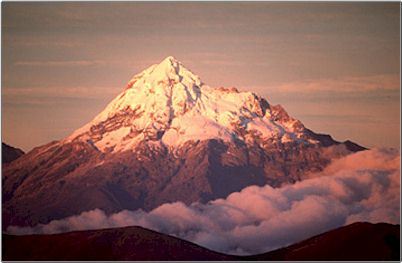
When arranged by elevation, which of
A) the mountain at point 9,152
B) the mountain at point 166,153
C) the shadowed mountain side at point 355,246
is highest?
the mountain at point 166,153

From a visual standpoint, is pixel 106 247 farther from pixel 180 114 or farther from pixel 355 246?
pixel 180 114

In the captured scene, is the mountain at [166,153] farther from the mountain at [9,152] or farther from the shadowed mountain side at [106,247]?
the shadowed mountain side at [106,247]

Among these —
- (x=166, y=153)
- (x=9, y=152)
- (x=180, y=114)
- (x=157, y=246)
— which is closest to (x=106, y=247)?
(x=157, y=246)

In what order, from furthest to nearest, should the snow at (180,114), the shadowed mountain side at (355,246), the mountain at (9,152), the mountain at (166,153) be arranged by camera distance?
1. the snow at (180,114)
2. the mountain at (166,153)
3. the mountain at (9,152)
4. the shadowed mountain side at (355,246)

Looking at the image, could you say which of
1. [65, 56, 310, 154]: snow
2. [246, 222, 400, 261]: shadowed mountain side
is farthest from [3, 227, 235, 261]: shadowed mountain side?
[65, 56, 310, 154]: snow

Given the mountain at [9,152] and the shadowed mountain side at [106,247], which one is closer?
the shadowed mountain side at [106,247]

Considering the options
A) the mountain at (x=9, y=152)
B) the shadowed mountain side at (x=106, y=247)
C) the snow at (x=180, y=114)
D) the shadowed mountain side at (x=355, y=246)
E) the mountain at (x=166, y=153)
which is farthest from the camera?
the snow at (x=180, y=114)

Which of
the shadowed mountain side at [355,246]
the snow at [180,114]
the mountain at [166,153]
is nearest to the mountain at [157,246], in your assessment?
the shadowed mountain side at [355,246]
